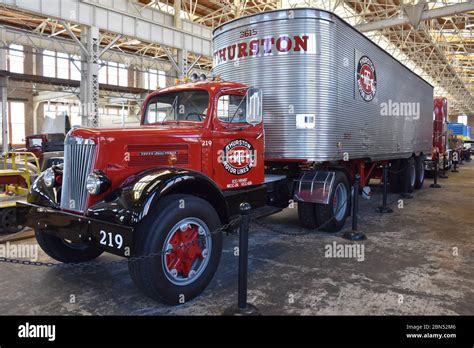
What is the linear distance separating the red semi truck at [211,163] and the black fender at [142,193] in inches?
0.4

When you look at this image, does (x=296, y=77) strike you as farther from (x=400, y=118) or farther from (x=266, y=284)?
(x=400, y=118)

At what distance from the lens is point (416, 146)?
10.5 metres

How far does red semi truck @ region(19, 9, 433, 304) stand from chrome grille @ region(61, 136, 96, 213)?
0.01 m

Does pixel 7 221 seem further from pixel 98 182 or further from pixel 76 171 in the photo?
pixel 98 182

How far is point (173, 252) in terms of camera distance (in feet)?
11.5

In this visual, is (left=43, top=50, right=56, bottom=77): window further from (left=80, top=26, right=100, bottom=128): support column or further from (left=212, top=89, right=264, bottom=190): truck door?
(left=212, top=89, right=264, bottom=190): truck door

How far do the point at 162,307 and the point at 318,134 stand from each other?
3.30 metres

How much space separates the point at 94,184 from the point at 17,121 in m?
27.4

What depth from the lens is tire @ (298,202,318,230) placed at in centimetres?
596

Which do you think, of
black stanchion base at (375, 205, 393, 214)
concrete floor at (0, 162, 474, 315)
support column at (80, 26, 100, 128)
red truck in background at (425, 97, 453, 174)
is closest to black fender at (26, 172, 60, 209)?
concrete floor at (0, 162, 474, 315)

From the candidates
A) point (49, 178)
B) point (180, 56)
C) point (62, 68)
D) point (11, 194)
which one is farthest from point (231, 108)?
point (62, 68)

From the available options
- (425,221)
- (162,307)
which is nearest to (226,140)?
(162,307)

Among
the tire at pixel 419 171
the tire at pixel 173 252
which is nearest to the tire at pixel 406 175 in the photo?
the tire at pixel 419 171

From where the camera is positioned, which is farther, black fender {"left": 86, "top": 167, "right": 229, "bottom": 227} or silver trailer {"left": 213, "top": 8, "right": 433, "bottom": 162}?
silver trailer {"left": 213, "top": 8, "right": 433, "bottom": 162}
